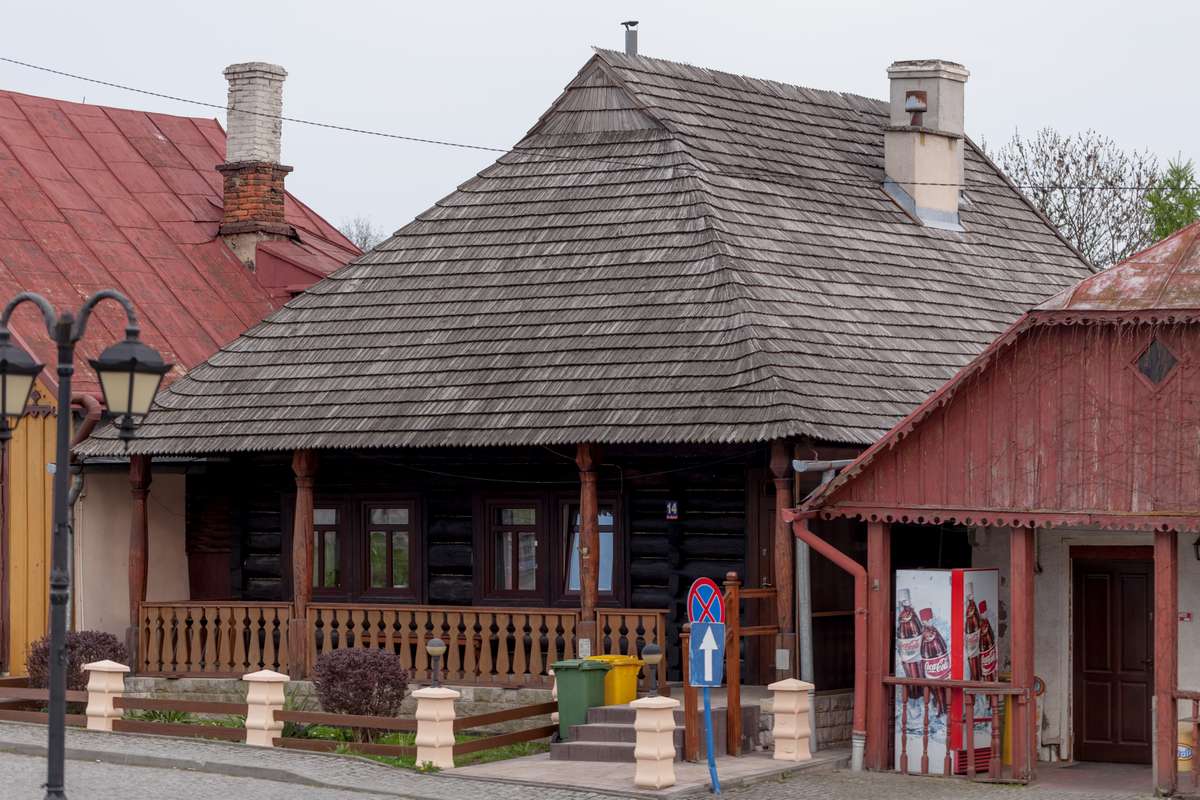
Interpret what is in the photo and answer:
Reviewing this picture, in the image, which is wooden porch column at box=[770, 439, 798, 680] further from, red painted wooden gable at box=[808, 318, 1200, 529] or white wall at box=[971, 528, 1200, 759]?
white wall at box=[971, 528, 1200, 759]

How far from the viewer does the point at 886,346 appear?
22562 millimetres

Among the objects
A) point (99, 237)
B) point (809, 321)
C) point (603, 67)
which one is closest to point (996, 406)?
point (809, 321)

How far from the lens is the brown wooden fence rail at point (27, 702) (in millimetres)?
21247

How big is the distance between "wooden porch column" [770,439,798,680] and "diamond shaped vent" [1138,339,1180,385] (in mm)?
3805

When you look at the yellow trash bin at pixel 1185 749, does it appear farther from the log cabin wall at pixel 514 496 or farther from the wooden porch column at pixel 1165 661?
the log cabin wall at pixel 514 496

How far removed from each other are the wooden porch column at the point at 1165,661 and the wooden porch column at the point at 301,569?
917 cm

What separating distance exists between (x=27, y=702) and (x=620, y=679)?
6539 mm

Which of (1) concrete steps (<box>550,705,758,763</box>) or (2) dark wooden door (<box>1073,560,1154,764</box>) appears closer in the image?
(1) concrete steps (<box>550,705,758,763</box>)

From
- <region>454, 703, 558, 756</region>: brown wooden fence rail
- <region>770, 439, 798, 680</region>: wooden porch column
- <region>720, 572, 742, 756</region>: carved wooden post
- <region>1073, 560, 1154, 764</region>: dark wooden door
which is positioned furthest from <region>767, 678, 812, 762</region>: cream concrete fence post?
<region>1073, 560, 1154, 764</region>: dark wooden door

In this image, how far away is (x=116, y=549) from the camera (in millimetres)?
25359

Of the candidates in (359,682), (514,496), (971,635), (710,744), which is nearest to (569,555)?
(514,496)

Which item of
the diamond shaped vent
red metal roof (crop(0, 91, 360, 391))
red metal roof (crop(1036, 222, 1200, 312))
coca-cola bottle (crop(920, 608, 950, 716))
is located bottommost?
coca-cola bottle (crop(920, 608, 950, 716))

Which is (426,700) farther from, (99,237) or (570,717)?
(99,237)

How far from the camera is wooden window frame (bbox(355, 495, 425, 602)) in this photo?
24094 mm
